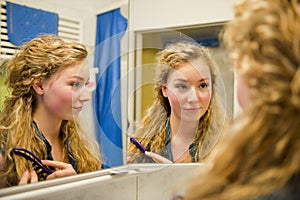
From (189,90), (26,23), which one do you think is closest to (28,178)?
(26,23)

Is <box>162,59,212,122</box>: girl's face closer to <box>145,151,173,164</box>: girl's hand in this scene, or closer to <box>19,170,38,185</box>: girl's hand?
<box>145,151,173,164</box>: girl's hand

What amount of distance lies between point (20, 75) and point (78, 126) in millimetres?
346

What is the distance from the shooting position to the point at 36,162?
1288 millimetres

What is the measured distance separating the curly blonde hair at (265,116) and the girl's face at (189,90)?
3.39ft

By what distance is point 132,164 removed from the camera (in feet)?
5.74

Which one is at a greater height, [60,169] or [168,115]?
[168,115]

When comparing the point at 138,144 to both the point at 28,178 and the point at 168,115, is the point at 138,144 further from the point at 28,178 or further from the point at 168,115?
the point at 28,178

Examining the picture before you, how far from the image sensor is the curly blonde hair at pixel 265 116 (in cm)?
61

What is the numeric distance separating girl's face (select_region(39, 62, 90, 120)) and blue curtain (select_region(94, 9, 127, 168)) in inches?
3.3

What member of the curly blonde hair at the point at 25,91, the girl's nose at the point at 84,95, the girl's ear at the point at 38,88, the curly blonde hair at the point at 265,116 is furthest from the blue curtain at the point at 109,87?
the curly blonde hair at the point at 265,116

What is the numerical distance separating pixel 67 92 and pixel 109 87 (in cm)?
28

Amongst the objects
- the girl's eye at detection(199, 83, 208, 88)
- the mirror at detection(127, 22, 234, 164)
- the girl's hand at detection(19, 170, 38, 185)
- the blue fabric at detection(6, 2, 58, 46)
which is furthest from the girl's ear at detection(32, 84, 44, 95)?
the girl's eye at detection(199, 83, 208, 88)

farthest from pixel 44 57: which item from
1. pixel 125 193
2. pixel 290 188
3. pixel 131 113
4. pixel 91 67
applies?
pixel 290 188

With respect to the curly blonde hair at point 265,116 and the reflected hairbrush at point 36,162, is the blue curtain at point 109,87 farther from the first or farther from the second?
the curly blonde hair at point 265,116
